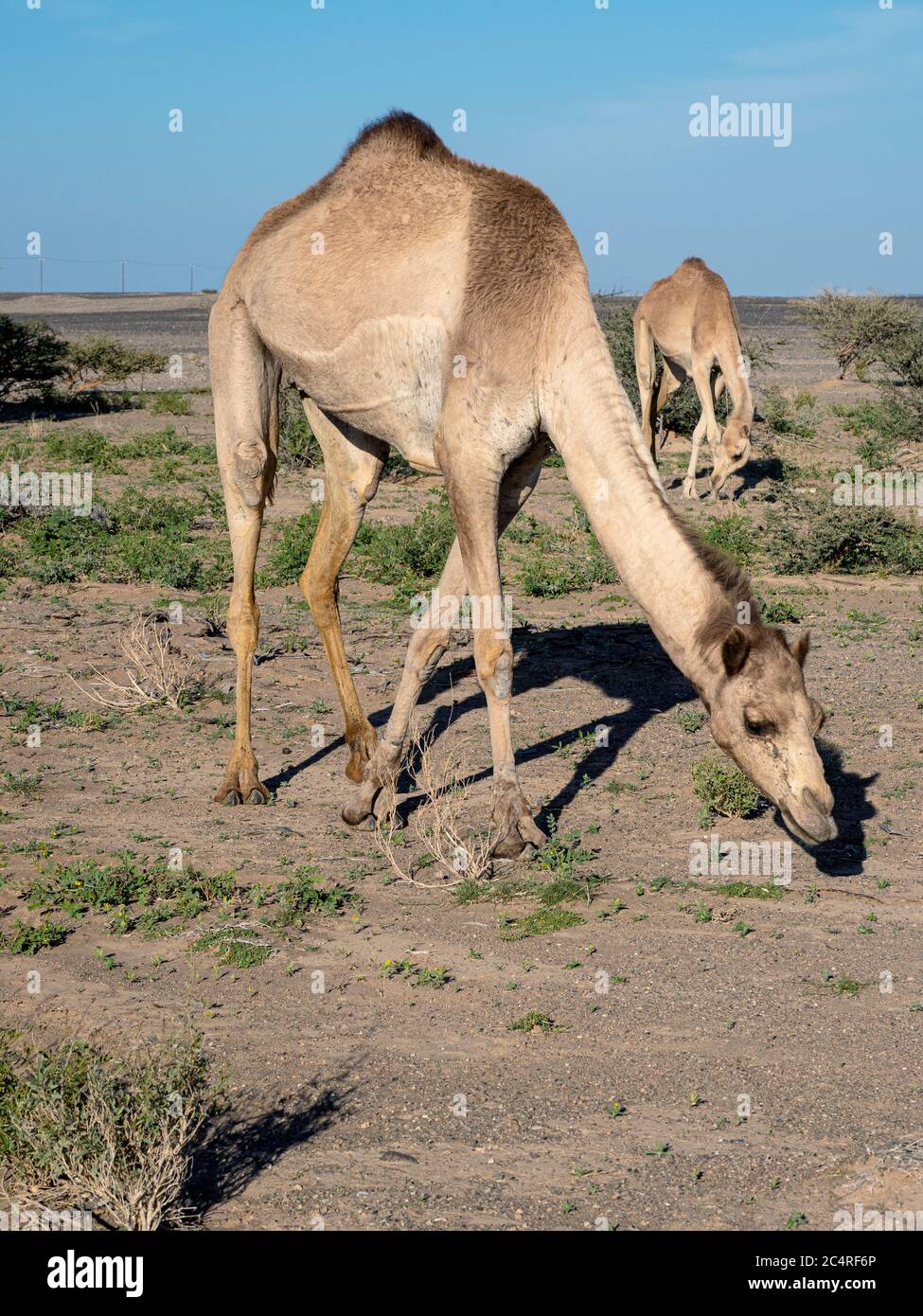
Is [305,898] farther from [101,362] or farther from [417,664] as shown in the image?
[101,362]

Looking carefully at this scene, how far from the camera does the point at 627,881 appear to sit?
6.20 metres

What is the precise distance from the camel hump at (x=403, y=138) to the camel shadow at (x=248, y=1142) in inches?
185

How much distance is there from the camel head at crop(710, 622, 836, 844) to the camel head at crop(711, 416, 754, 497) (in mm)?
10130

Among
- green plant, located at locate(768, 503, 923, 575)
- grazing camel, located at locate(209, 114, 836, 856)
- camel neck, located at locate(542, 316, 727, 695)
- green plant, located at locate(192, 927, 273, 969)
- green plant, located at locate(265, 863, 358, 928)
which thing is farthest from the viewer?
green plant, located at locate(768, 503, 923, 575)

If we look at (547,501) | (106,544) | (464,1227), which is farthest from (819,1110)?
(547,501)

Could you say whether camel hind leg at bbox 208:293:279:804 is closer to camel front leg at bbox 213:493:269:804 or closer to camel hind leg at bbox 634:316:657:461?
camel front leg at bbox 213:493:269:804

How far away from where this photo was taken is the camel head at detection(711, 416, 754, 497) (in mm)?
14812

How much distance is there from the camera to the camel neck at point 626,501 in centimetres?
527

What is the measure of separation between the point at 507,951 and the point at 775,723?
1471 mm

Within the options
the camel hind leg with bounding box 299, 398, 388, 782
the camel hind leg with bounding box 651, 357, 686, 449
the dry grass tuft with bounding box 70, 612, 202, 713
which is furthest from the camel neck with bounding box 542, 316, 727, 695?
the camel hind leg with bounding box 651, 357, 686, 449

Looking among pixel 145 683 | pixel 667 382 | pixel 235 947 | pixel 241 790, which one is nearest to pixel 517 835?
pixel 235 947

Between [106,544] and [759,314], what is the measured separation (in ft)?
235

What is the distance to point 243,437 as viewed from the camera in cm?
783

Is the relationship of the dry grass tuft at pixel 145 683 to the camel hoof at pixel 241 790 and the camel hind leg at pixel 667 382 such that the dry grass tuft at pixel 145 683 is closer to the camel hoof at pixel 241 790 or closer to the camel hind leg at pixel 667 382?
the camel hoof at pixel 241 790
